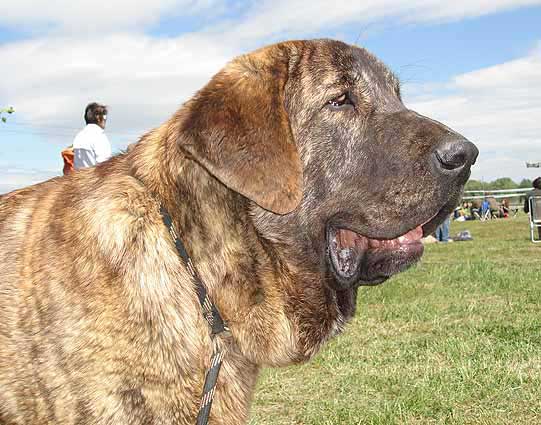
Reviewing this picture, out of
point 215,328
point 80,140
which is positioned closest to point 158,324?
point 215,328

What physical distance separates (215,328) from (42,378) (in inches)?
24.3

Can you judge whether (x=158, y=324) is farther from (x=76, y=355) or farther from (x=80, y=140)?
(x=80, y=140)

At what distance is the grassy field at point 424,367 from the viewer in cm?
461

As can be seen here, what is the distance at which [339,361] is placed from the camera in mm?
5840

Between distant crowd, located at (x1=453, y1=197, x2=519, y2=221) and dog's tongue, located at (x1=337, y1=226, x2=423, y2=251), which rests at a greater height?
dog's tongue, located at (x1=337, y1=226, x2=423, y2=251)

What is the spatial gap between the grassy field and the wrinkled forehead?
2356mm

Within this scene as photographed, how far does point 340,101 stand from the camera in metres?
2.90

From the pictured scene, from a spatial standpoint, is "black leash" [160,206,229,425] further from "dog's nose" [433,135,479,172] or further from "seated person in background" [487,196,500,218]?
"seated person in background" [487,196,500,218]

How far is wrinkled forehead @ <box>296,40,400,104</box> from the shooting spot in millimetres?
2902

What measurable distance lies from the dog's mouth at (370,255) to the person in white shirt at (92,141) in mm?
6093

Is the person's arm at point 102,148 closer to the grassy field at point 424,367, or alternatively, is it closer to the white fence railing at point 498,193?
the grassy field at point 424,367

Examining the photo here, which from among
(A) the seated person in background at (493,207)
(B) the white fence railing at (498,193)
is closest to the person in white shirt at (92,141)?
(A) the seated person in background at (493,207)

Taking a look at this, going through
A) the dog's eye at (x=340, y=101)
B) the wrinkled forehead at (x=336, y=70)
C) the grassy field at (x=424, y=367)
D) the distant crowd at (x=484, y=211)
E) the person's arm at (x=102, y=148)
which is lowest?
the distant crowd at (x=484, y=211)

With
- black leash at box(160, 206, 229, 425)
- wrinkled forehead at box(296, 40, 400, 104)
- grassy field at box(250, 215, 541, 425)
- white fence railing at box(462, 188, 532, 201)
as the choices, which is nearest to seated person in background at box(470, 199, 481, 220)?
white fence railing at box(462, 188, 532, 201)
